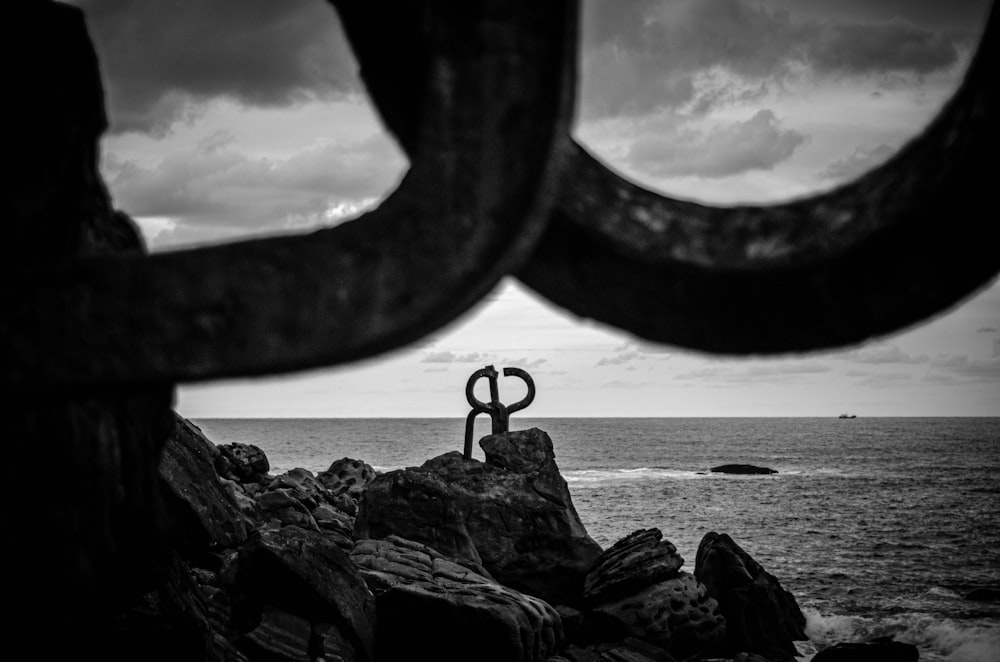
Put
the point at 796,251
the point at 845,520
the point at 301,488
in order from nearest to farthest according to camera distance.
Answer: the point at 796,251 → the point at 301,488 → the point at 845,520

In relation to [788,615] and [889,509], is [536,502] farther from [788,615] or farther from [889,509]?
[889,509]

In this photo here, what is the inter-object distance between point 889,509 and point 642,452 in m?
49.1

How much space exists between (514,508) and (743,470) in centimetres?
5777

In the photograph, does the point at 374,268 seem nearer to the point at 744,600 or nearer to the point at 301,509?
the point at 301,509

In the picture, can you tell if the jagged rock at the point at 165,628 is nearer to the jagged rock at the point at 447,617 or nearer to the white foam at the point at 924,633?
the jagged rock at the point at 447,617

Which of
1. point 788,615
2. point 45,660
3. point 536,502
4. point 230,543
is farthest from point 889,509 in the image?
point 45,660

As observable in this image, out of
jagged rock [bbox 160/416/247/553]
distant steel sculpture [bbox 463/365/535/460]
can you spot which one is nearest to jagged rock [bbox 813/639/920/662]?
distant steel sculpture [bbox 463/365/535/460]

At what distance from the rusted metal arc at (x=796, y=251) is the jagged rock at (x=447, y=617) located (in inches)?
303

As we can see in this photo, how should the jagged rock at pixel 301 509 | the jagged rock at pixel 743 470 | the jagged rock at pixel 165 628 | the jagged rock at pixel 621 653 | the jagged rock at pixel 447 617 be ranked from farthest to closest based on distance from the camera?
1. the jagged rock at pixel 743 470
2. the jagged rock at pixel 301 509
3. the jagged rock at pixel 621 653
4. the jagged rock at pixel 447 617
5. the jagged rock at pixel 165 628

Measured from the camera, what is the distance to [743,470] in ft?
223

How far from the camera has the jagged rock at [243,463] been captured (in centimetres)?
1915

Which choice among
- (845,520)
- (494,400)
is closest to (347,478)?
(494,400)

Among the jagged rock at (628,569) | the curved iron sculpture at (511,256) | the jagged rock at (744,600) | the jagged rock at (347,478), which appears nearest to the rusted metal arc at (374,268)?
the curved iron sculpture at (511,256)

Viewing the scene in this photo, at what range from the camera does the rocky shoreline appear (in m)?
7.38
